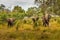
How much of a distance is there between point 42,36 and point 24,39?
1.43 meters

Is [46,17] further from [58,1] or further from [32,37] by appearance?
[58,1]

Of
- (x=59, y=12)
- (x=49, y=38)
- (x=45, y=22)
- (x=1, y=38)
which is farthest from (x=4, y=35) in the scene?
(x=59, y=12)

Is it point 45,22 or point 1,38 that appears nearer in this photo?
point 1,38

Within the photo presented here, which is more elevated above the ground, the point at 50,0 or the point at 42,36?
the point at 50,0

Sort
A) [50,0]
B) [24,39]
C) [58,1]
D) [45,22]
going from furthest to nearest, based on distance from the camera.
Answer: [58,1]
[50,0]
[45,22]
[24,39]

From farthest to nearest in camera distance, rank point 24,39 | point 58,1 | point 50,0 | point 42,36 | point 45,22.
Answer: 1. point 58,1
2. point 50,0
3. point 45,22
4. point 42,36
5. point 24,39

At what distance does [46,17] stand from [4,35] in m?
7.91

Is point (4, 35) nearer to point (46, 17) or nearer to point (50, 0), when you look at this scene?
point (46, 17)

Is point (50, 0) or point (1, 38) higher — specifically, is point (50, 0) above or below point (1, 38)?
above

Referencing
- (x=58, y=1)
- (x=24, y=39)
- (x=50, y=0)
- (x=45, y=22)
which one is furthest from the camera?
(x=58, y=1)

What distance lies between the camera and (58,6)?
152 ft

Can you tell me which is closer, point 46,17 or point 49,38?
point 49,38

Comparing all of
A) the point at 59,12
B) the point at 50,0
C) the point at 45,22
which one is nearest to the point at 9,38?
the point at 45,22

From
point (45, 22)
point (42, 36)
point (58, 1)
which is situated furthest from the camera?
point (58, 1)
